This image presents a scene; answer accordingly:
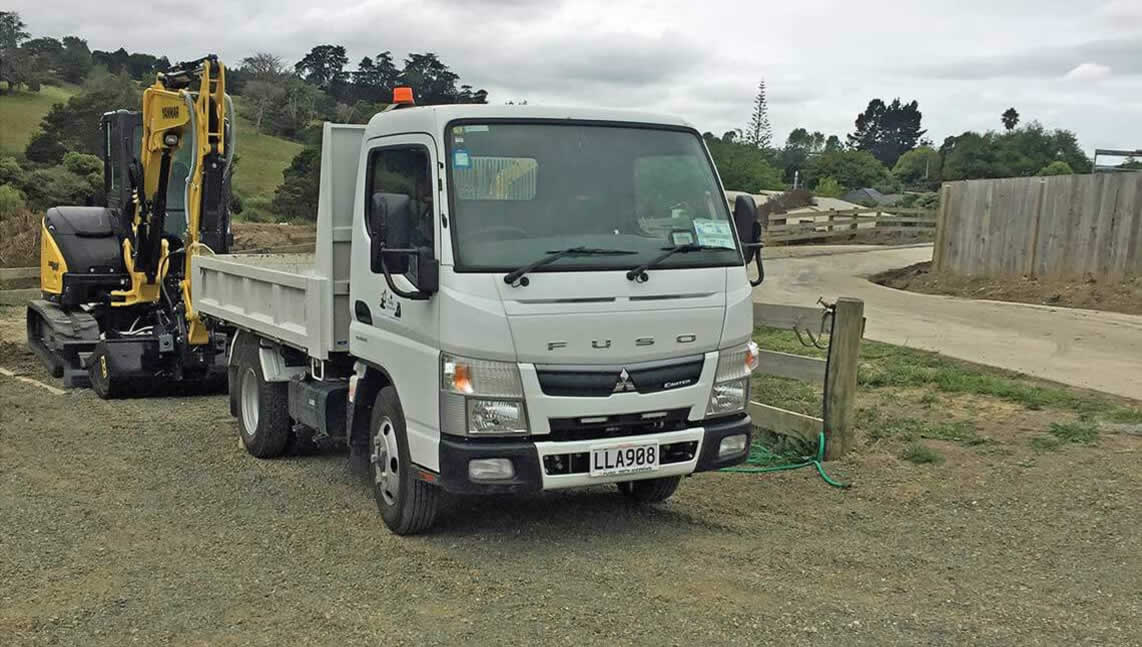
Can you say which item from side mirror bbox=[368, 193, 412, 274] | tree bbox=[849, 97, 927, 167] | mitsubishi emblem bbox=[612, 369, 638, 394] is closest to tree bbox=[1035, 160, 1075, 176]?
mitsubishi emblem bbox=[612, 369, 638, 394]

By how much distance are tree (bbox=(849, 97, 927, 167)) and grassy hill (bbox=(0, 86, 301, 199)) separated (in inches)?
4946

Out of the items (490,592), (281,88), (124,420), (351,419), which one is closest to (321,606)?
(490,592)

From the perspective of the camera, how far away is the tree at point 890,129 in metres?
171

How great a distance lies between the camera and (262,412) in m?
8.16

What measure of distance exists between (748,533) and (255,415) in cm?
423

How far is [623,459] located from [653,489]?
4.08 feet

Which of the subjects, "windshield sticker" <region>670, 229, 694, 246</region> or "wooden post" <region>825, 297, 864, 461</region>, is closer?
"windshield sticker" <region>670, 229, 694, 246</region>

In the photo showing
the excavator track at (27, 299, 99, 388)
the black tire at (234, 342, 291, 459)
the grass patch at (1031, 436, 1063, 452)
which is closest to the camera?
the grass patch at (1031, 436, 1063, 452)

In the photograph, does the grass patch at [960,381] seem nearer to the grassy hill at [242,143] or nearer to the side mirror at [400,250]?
the side mirror at [400,250]

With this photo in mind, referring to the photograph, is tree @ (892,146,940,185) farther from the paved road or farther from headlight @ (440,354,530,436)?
headlight @ (440,354,530,436)

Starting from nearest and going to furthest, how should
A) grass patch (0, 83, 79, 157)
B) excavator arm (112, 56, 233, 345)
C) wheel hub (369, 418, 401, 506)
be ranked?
wheel hub (369, 418, 401, 506)
excavator arm (112, 56, 233, 345)
grass patch (0, 83, 79, 157)

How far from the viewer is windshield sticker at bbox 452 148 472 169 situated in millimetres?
5680

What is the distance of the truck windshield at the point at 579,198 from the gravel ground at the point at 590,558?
1650 millimetres

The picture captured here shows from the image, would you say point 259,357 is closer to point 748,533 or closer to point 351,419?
point 351,419
